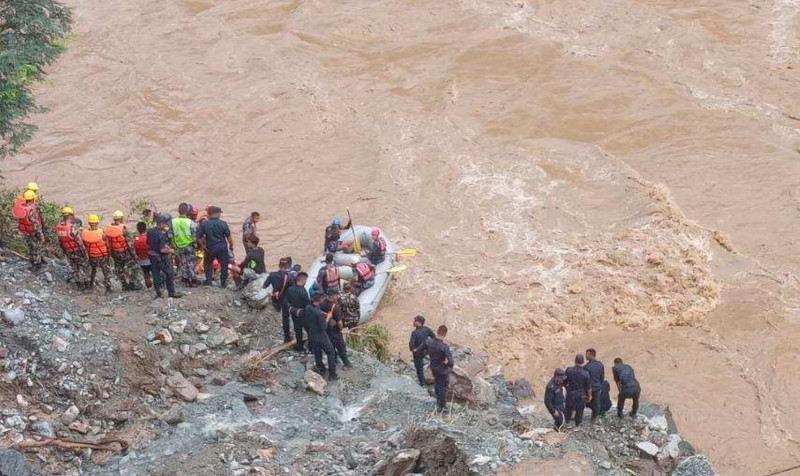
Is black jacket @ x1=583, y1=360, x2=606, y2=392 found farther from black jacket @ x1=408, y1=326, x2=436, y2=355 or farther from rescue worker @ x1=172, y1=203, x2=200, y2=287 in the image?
rescue worker @ x1=172, y1=203, x2=200, y2=287

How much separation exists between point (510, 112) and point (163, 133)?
28.5 ft

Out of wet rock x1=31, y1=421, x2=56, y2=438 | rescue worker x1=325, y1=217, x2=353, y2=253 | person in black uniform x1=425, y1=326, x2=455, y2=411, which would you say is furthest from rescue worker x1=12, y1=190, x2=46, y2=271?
person in black uniform x1=425, y1=326, x2=455, y2=411

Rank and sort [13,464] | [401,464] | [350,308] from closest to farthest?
[13,464], [401,464], [350,308]

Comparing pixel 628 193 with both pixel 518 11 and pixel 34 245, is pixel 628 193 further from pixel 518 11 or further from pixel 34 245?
pixel 34 245

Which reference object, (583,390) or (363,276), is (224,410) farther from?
(363,276)

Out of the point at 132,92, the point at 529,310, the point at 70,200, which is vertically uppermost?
the point at 132,92

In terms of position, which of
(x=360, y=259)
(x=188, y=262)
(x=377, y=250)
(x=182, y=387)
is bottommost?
(x=360, y=259)

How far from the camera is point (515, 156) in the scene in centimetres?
1964

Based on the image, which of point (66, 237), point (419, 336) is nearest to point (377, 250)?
point (419, 336)

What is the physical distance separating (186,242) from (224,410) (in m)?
2.94

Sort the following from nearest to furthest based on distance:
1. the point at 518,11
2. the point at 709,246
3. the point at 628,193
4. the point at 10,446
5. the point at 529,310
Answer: the point at 10,446, the point at 529,310, the point at 709,246, the point at 628,193, the point at 518,11

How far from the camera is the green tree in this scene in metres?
12.3

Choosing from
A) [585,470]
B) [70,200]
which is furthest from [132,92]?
[585,470]

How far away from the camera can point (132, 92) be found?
73.8ft
